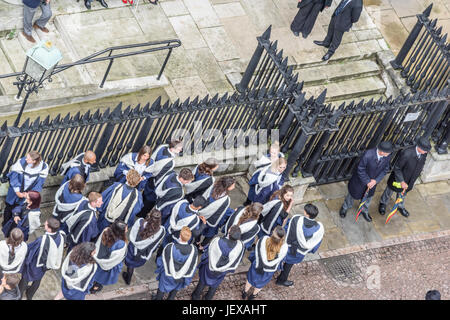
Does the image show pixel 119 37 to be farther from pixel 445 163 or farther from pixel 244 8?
pixel 445 163

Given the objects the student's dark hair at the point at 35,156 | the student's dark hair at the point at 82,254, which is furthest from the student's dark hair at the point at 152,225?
the student's dark hair at the point at 35,156

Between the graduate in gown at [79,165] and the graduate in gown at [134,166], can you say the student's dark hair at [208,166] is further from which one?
the graduate in gown at [79,165]

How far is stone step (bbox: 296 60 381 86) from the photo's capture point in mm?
18656

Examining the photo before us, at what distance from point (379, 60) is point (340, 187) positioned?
3.16 metres

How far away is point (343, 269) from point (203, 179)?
9.78ft

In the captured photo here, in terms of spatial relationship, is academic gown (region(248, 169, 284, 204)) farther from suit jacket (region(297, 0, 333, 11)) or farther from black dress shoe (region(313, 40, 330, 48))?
suit jacket (region(297, 0, 333, 11))

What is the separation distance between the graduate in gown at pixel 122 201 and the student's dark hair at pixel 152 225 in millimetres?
650

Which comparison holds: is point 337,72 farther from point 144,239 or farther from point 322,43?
point 144,239

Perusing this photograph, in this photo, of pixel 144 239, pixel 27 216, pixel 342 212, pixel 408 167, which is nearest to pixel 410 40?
pixel 408 167

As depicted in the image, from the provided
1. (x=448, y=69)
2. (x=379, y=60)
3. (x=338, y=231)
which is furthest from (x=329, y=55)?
(x=338, y=231)

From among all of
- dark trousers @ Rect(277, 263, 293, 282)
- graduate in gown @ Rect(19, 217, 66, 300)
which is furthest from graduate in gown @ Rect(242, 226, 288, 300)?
graduate in gown @ Rect(19, 217, 66, 300)

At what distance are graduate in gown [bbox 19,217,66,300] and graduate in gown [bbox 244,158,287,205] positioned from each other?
10.7ft

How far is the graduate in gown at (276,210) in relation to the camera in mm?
14938

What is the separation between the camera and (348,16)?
18.4 metres
